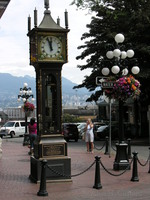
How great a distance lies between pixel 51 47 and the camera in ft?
39.1

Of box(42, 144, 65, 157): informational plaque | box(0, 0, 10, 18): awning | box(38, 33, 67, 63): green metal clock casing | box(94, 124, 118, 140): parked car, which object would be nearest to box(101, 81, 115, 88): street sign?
box(38, 33, 67, 63): green metal clock casing

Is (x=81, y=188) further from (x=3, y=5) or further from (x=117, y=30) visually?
(x=117, y=30)

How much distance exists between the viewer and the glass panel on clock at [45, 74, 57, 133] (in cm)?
1209

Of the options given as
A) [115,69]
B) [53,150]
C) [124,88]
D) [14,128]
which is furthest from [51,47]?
[14,128]

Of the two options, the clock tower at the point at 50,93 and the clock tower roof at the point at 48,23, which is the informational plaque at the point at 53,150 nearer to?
the clock tower at the point at 50,93

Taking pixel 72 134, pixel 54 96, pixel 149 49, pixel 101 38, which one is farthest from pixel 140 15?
pixel 54 96

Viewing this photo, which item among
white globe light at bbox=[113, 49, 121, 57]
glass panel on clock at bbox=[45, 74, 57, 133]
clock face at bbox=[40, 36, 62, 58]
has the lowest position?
glass panel on clock at bbox=[45, 74, 57, 133]

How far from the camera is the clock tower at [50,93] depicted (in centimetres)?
1162

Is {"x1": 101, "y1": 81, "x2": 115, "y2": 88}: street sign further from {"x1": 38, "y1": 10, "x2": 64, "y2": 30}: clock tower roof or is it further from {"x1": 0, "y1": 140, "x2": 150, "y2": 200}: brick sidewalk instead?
{"x1": 38, "y1": 10, "x2": 64, "y2": 30}: clock tower roof

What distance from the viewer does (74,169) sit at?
1462cm

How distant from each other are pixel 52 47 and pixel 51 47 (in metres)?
0.04

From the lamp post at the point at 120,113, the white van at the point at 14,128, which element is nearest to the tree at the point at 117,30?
the lamp post at the point at 120,113

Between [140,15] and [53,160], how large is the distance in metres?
18.8

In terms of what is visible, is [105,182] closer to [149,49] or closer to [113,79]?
[113,79]
